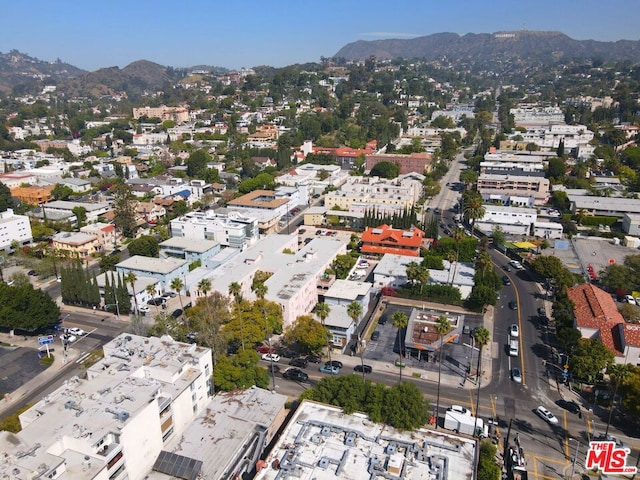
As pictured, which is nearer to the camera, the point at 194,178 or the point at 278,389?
the point at 278,389

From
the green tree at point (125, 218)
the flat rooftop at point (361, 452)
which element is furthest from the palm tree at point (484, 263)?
the green tree at point (125, 218)

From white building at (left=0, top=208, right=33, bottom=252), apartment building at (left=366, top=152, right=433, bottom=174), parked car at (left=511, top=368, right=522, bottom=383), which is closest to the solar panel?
parked car at (left=511, top=368, right=522, bottom=383)

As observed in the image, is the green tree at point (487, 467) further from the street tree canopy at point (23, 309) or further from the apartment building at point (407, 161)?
the apartment building at point (407, 161)

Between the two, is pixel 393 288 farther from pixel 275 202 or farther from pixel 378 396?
pixel 275 202

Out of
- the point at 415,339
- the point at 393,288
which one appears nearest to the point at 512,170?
the point at 393,288
